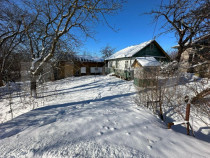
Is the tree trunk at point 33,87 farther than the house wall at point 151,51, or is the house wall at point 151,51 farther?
the house wall at point 151,51

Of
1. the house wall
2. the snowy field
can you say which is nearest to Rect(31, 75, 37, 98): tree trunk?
the snowy field

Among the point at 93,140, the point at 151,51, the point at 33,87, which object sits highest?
A: the point at 151,51

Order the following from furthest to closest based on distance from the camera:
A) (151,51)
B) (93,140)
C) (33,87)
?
(151,51), (33,87), (93,140)

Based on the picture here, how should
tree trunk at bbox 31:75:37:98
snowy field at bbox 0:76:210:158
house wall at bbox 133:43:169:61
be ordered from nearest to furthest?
snowy field at bbox 0:76:210:158, tree trunk at bbox 31:75:37:98, house wall at bbox 133:43:169:61

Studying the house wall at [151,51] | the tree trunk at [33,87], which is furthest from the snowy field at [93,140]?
the house wall at [151,51]

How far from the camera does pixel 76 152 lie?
5.09ft

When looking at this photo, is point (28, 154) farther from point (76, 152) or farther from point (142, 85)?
point (142, 85)

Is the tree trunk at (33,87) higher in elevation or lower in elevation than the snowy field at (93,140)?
higher

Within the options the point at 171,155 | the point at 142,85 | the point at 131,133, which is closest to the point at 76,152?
the point at 131,133

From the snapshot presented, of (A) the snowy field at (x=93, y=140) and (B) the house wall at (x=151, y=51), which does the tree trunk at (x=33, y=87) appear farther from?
(B) the house wall at (x=151, y=51)

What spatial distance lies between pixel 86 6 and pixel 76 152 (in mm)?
6088

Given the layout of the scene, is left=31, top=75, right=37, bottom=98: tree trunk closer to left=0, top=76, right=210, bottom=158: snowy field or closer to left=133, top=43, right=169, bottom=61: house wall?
left=0, top=76, right=210, bottom=158: snowy field

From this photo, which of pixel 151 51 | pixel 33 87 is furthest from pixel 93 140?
pixel 151 51

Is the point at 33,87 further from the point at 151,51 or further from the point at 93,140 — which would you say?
the point at 151,51
